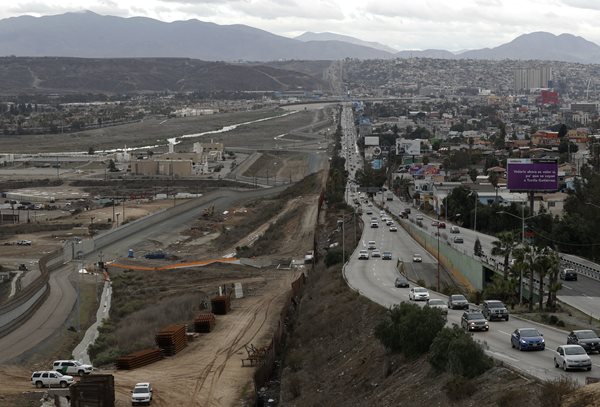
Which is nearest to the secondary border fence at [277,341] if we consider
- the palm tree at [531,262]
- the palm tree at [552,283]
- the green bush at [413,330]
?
the green bush at [413,330]

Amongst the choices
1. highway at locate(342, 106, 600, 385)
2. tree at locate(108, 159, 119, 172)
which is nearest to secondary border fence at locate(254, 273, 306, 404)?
highway at locate(342, 106, 600, 385)

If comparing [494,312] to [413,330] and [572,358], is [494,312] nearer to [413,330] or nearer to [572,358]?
[413,330]

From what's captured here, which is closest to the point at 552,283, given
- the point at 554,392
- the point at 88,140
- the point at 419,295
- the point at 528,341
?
the point at 419,295

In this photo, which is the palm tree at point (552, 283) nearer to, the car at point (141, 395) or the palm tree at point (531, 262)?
the palm tree at point (531, 262)

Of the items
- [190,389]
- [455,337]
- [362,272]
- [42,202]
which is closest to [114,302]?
[362,272]

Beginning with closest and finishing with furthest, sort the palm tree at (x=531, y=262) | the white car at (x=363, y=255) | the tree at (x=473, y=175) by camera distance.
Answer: the palm tree at (x=531, y=262) < the white car at (x=363, y=255) < the tree at (x=473, y=175)

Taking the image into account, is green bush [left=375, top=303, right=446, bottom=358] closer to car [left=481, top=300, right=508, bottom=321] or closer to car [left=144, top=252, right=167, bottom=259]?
car [left=481, top=300, right=508, bottom=321]
